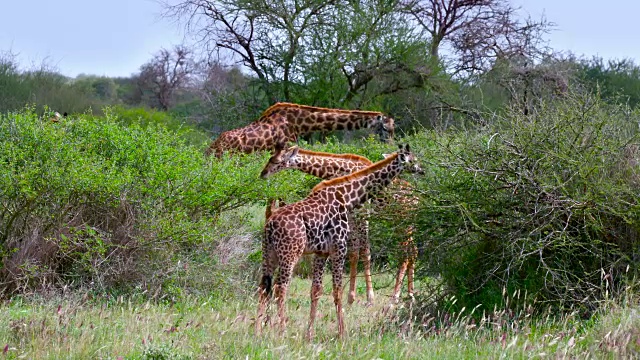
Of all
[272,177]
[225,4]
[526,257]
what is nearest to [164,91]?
[225,4]

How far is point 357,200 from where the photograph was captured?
31.2 ft

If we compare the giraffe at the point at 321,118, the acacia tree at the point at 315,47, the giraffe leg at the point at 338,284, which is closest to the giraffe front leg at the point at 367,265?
the giraffe leg at the point at 338,284

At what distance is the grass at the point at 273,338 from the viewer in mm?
6730

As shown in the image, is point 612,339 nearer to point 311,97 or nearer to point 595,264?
point 595,264

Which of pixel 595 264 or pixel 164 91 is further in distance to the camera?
pixel 164 91

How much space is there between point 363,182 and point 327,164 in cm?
207

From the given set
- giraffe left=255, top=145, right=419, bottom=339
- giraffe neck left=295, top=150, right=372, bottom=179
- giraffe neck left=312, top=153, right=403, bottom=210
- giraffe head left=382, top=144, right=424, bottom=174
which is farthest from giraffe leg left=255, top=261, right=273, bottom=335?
giraffe neck left=295, top=150, right=372, bottom=179

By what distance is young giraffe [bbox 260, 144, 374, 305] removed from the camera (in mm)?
11125

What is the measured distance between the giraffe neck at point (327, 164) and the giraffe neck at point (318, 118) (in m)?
2.74

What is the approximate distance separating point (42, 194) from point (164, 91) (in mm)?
42767

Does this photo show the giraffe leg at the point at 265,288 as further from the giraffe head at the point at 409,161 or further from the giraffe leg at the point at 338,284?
the giraffe head at the point at 409,161

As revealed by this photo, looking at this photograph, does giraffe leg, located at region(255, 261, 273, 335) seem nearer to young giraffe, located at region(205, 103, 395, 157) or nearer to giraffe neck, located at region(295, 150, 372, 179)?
giraffe neck, located at region(295, 150, 372, 179)

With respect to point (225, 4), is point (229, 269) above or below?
below

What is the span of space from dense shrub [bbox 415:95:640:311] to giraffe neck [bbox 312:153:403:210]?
562 millimetres
